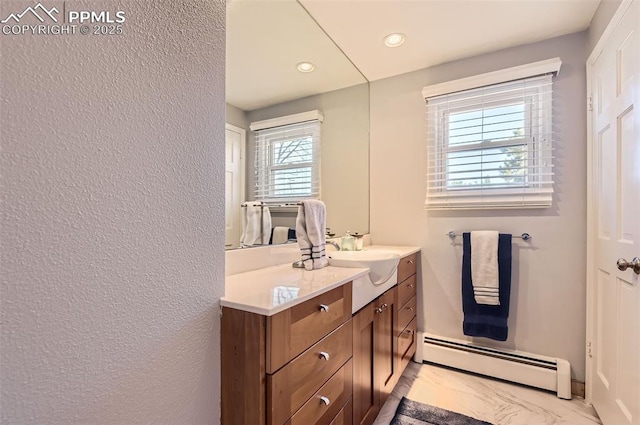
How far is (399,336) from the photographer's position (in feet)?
6.05

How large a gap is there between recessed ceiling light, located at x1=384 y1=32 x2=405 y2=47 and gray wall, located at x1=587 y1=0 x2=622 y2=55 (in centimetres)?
102

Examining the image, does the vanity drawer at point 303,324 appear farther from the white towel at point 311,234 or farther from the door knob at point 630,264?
the door knob at point 630,264

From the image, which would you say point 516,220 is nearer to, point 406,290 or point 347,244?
point 406,290

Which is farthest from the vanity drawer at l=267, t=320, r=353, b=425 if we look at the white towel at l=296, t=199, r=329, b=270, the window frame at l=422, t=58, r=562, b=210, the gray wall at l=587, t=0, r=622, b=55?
the gray wall at l=587, t=0, r=622, b=55

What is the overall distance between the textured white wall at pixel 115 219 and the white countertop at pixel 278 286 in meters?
0.11

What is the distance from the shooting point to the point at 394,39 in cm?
195

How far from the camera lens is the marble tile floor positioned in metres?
1.64

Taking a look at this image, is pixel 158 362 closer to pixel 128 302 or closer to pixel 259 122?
pixel 128 302

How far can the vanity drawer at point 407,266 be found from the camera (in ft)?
6.24

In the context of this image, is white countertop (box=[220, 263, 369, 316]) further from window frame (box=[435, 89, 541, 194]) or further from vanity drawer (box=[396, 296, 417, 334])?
window frame (box=[435, 89, 541, 194])

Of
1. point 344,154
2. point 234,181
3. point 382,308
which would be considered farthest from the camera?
point 344,154

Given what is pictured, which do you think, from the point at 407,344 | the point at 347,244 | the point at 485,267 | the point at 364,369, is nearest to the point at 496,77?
the point at 485,267

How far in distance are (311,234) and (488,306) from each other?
144 centimetres

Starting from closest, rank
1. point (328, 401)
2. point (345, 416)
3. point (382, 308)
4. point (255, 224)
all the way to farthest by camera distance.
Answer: point (328, 401), point (345, 416), point (255, 224), point (382, 308)
